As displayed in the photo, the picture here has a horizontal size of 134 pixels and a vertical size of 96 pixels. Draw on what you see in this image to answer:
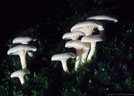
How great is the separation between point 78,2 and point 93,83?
13.2ft

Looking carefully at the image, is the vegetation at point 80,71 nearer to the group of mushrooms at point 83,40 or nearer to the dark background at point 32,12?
the group of mushrooms at point 83,40

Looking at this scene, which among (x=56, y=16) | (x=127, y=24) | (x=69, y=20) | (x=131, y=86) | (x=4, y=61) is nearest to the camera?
(x=131, y=86)

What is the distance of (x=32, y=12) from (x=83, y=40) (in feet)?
15.1

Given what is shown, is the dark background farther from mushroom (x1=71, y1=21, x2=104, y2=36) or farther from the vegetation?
mushroom (x1=71, y1=21, x2=104, y2=36)

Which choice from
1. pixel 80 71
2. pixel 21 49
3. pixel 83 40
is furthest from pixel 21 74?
pixel 83 40

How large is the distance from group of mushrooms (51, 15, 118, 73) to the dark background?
183 cm

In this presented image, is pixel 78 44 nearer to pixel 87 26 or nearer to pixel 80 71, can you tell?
pixel 87 26

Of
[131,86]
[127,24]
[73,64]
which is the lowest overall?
[131,86]

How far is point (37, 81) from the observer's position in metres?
3.73

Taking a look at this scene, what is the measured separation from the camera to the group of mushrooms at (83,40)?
3349mm

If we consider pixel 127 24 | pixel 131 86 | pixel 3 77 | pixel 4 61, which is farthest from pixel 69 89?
pixel 127 24

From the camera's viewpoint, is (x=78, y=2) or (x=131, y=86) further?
(x=78, y=2)

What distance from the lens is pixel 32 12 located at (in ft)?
24.4

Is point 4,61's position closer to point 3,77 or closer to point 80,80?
point 3,77
